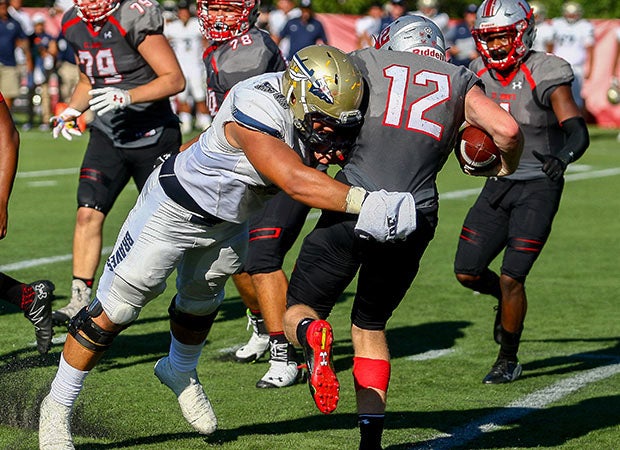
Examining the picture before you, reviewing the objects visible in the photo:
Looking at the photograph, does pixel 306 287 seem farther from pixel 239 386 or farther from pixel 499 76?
pixel 499 76

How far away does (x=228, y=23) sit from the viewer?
6336 mm

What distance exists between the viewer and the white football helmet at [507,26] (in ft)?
19.7

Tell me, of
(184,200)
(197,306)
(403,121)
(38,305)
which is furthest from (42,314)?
(403,121)

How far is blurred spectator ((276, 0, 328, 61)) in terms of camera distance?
763 inches

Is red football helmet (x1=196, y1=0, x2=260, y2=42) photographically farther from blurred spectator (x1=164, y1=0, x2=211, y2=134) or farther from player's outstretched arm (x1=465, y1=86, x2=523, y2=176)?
blurred spectator (x1=164, y1=0, x2=211, y2=134)

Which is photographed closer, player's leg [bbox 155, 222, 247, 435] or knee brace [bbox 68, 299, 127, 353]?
knee brace [bbox 68, 299, 127, 353]

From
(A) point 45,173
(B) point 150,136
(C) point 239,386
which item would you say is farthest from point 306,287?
(A) point 45,173

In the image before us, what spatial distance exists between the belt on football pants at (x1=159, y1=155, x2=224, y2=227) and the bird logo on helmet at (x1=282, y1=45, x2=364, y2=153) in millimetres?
→ 497

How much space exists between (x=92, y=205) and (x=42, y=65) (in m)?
15.2

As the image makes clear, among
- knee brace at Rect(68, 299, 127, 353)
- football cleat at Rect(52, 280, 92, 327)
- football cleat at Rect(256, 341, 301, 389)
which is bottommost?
football cleat at Rect(52, 280, 92, 327)

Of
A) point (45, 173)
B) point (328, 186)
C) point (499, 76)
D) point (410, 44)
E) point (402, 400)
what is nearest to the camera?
point (328, 186)

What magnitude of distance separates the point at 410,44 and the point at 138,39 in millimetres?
2559

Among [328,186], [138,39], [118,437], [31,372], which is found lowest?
[31,372]

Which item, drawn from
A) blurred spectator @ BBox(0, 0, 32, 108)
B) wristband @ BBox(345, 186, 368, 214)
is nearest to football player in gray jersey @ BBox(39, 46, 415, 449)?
wristband @ BBox(345, 186, 368, 214)
